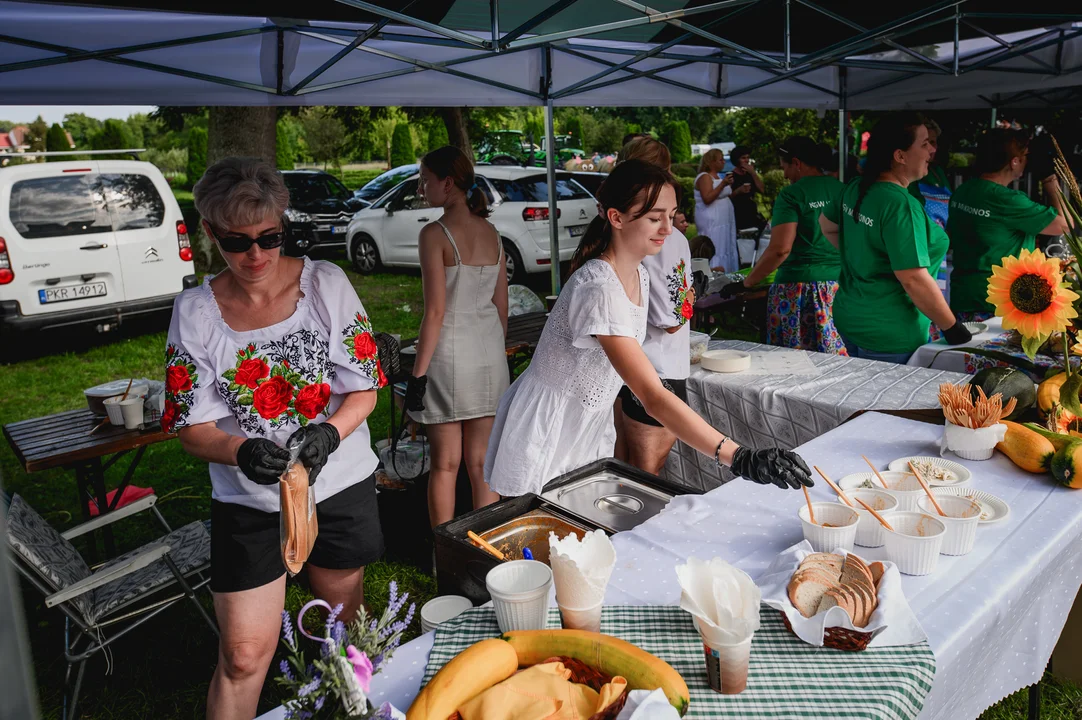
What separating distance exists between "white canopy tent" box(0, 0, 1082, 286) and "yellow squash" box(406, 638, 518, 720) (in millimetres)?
2649

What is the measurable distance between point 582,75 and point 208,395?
4.53 metres

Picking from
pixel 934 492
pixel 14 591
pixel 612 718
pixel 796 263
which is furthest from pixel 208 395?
pixel 796 263

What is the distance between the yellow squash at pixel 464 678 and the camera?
3.94ft

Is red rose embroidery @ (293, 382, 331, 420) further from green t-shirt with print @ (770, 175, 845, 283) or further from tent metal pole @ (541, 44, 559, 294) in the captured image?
tent metal pole @ (541, 44, 559, 294)

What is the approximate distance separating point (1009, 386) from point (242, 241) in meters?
2.27

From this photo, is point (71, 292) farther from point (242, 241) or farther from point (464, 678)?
point (464, 678)

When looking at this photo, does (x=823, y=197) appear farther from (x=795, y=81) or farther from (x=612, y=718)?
(x=612, y=718)

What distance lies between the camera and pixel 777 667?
137 cm

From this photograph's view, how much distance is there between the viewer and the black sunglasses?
6.35 ft

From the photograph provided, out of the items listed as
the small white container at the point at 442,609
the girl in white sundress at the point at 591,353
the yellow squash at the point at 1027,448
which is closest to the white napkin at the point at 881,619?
the small white container at the point at 442,609

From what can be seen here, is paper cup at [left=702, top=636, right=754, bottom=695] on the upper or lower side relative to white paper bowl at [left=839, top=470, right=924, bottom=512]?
lower

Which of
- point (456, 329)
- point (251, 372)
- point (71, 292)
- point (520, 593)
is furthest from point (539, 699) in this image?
point (71, 292)

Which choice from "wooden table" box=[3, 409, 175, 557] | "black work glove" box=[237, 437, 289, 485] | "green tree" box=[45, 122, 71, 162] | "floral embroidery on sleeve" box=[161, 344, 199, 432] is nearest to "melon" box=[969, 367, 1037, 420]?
"black work glove" box=[237, 437, 289, 485]

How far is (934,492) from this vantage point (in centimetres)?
194
